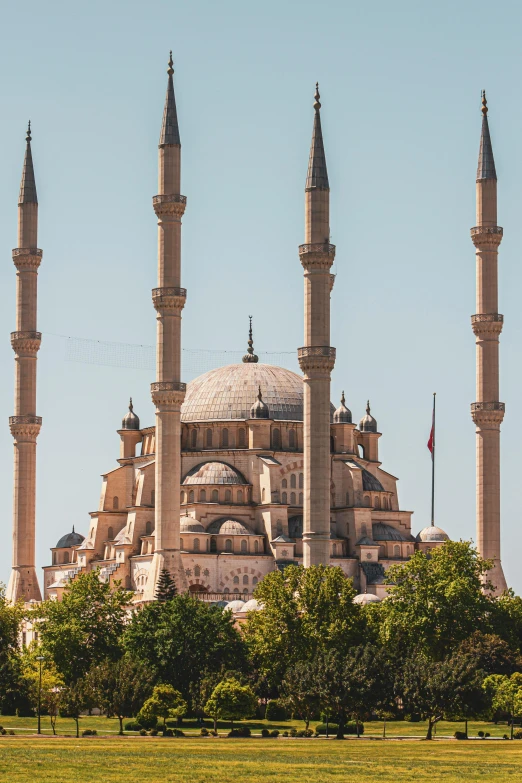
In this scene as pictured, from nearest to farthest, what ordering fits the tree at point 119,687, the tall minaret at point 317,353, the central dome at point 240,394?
the tree at point 119,687 < the tall minaret at point 317,353 < the central dome at point 240,394

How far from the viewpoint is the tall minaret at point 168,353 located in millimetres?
92875

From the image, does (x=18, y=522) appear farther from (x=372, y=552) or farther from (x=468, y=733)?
(x=468, y=733)

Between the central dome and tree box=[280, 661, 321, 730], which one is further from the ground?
the central dome

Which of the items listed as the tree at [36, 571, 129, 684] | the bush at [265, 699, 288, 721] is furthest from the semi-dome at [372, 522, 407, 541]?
the bush at [265, 699, 288, 721]

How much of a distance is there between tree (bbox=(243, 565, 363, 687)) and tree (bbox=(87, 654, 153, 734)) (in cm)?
715

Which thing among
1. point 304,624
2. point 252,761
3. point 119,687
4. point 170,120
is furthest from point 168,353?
point 252,761

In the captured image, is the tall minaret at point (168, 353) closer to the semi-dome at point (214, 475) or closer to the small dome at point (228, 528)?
the small dome at point (228, 528)

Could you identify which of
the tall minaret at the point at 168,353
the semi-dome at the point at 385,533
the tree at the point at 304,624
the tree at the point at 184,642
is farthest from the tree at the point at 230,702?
the semi-dome at the point at 385,533

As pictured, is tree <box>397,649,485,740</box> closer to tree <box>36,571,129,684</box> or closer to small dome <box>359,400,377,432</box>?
tree <box>36,571,129,684</box>

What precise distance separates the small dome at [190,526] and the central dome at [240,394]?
902 centimetres

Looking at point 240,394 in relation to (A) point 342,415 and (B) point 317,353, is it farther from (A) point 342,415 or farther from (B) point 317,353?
(B) point 317,353

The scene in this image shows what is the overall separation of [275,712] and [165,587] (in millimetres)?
11999

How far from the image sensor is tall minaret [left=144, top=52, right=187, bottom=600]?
3656 inches

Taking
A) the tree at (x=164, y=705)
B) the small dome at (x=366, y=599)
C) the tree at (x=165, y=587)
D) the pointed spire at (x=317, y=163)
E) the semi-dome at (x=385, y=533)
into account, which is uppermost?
the pointed spire at (x=317, y=163)
